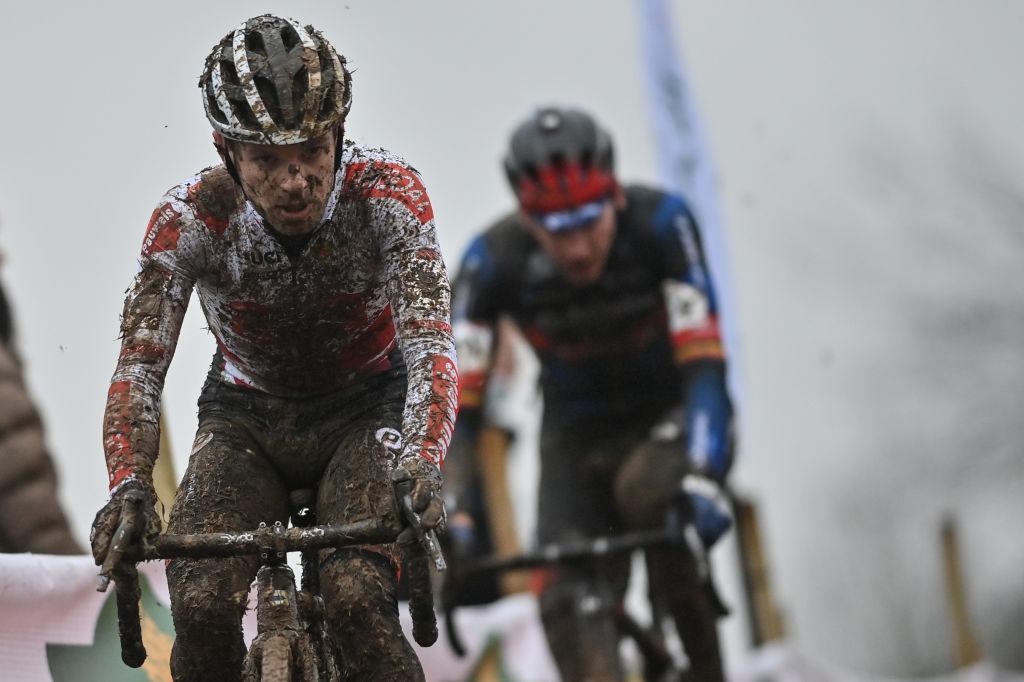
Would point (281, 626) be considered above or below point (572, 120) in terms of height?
below

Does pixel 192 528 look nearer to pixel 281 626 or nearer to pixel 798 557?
pixel 281 626

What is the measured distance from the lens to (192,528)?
4.30m

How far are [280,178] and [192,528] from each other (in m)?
0.91

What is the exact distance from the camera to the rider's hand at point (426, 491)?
3930 mm

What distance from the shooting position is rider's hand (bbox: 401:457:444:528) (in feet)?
12.9

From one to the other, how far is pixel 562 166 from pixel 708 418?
1642 mm

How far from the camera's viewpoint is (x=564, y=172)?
899cm

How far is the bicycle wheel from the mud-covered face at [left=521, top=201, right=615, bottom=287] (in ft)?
16.9

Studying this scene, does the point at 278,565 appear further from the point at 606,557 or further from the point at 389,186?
the point at 606,557

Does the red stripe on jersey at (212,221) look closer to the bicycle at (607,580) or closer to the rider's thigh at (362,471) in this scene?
the rider's thigh at (362,471)

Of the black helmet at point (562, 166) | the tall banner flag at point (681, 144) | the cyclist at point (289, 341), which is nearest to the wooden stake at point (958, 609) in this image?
the tall banner flag at point (681, 144)

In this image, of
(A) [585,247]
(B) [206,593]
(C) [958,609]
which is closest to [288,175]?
(B) [206,593]

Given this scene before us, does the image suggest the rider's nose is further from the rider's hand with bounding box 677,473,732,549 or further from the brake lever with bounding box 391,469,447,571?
the rider's hand with bounding box 677,473,732,549

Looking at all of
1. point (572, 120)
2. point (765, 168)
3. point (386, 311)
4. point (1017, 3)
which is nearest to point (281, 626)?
point (386, 311)
